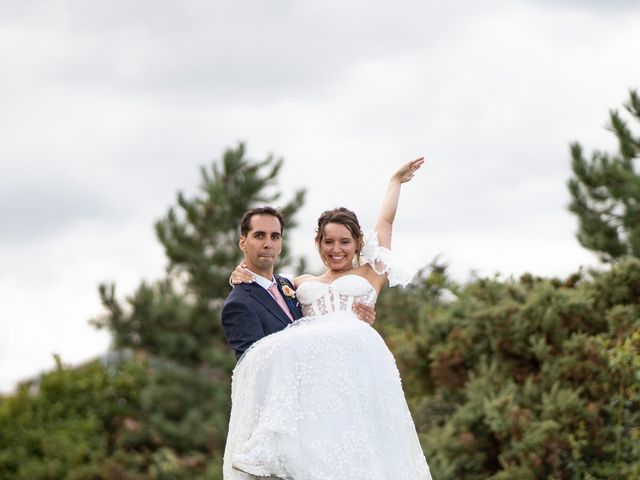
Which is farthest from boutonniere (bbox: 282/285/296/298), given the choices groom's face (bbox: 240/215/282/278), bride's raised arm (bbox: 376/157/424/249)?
bride's raised arm (bbox: 376/157/424/249)

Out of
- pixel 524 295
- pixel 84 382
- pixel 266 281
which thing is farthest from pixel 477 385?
pixel 84 382

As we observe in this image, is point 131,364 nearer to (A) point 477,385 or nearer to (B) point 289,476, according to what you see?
(A) point 477,385

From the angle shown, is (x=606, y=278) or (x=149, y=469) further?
(x=149, y=469)

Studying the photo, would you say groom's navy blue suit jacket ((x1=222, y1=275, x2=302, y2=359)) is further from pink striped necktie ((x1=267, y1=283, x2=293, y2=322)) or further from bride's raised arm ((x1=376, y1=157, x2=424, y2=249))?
bride's raised arm ((x1=376, y1=157, x2=424, y2=249))

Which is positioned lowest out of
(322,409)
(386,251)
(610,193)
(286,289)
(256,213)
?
(322,409)

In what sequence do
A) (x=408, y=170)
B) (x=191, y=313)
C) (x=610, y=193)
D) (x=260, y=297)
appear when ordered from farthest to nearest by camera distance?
(x=191, y=313) < (x=610, y=193) < (x=408, y=170) < (x=260, y=297)

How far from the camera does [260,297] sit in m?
6.09

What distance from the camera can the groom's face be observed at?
6.19 meters

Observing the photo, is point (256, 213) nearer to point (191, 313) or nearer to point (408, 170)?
point (408, 170)

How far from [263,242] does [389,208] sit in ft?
2.58

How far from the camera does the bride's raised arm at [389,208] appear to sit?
21.3ft

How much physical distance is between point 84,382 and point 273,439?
13.5 meters

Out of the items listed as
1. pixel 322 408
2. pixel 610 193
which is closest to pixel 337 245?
pixel 322 408

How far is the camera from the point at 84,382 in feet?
61.1
